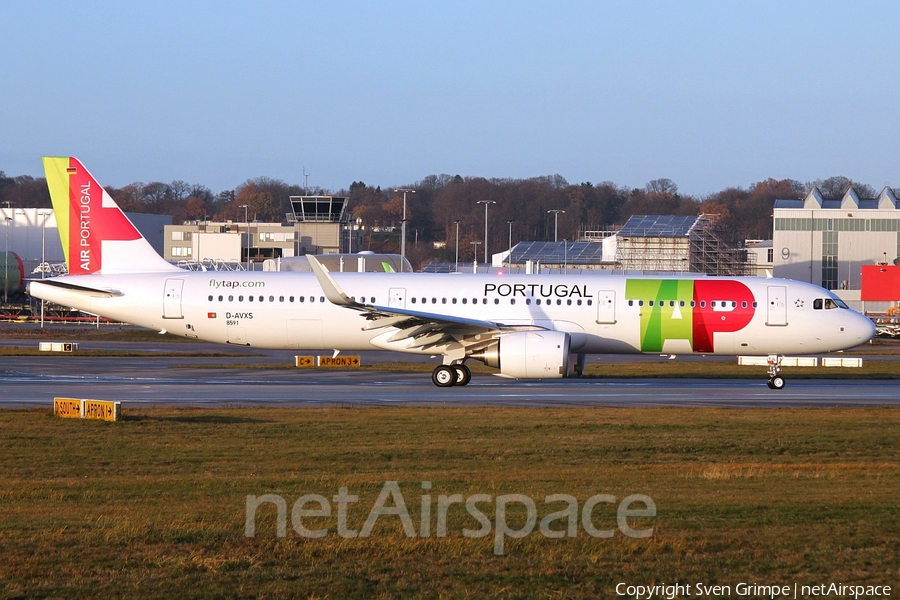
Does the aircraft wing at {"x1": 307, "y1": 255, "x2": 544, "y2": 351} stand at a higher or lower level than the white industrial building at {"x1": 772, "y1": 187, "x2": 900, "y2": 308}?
lower

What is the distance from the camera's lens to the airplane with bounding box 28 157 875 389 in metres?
28.3

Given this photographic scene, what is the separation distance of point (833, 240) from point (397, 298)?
72.1 metres

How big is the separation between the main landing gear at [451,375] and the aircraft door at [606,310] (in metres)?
4.07

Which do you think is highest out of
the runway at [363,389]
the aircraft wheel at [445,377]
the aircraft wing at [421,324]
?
the aircraft wing at [421,324]

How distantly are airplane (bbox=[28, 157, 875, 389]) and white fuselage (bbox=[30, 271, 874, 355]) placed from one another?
0.10 feet

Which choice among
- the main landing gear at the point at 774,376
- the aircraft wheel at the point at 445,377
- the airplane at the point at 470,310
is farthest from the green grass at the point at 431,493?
the main landing gear at the point at 774,376

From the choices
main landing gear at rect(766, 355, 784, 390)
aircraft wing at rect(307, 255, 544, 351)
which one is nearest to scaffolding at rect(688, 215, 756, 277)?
main landing gear at rect(766, 355, 784, 390)

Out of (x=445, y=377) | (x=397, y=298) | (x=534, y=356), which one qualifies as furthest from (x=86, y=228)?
(x=534, y=356)

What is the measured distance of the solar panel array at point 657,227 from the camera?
102438 millimetres

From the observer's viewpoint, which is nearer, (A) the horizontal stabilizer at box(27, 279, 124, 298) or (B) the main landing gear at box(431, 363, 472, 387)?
(B) the main landing gear at box(431, 363, 472, 387)

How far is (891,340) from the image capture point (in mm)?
61500

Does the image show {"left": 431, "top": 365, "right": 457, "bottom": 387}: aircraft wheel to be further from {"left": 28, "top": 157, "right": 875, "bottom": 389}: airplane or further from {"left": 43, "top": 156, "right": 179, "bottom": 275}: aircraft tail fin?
{"left": 43, "top": 156, "right": 179, "bottom": 275}: aircraft tail fin

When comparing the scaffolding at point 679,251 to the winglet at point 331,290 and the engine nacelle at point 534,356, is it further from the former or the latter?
the winglet at point 331,290

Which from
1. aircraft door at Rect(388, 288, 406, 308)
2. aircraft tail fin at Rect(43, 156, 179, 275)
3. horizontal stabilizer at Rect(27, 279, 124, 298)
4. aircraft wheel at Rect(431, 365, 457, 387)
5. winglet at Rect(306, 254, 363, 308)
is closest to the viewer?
winglet at Rect(306, 254, 363, 308)
